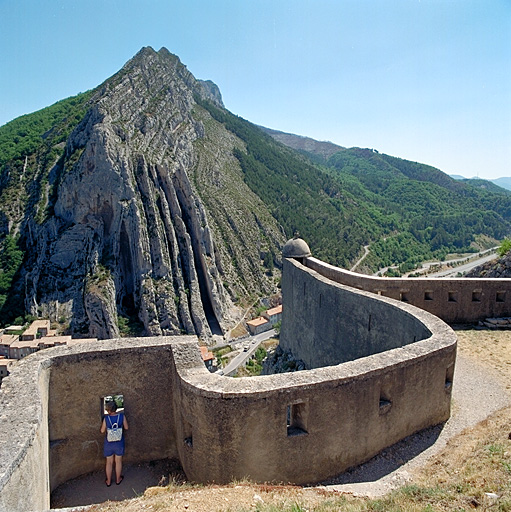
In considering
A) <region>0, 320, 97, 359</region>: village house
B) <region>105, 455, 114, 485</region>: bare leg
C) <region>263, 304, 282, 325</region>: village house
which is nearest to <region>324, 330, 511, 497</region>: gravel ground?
<region>105, 455, 114, 485</region>: bare leg

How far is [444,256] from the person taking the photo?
111938 millimetres

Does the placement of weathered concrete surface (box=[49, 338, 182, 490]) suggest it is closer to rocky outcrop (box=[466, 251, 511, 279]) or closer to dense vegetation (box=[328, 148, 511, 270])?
rocky outcrop (box=[466, 251, 511, 279])

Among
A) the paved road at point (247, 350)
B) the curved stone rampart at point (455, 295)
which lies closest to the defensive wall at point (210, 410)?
A: the curved stone rampart at point (455, 295)

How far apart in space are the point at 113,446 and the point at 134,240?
56227 mm

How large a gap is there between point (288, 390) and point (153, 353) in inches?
143

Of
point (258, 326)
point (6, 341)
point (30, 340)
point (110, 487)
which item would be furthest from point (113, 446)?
point (258, 326)

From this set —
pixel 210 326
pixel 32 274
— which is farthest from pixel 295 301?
pixel 32 274

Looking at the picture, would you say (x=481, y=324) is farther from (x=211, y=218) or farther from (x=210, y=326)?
(x=211, y=218)

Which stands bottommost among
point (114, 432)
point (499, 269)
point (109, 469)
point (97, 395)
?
point (109, 469)

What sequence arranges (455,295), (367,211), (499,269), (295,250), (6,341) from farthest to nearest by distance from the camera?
Answer: 1. (367,211)
2. (6,341)
3. (499,269)
4. (295,250)
5. (455,295)

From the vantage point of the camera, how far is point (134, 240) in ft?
206

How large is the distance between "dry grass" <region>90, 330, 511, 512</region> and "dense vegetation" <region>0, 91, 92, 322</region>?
6296 cm

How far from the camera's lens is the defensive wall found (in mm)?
7117

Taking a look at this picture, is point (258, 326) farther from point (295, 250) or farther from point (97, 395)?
point (97, 395)
